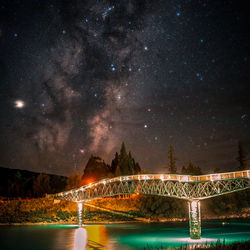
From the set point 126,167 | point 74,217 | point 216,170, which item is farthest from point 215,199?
point 74,217

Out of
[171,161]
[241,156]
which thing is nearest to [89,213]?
[171,161]

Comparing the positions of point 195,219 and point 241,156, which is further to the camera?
point 241,156

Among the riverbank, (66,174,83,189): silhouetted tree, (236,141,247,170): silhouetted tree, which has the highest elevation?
(236,141,247,170): silhouetted tree

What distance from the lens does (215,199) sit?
10506 centimetres

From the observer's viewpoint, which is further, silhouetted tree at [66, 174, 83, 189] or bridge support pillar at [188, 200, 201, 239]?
silhouetted tree at [66, 174, 83, 189]

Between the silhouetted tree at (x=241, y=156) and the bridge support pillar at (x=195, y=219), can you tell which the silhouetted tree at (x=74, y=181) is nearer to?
the silhouetted tree at (x=241, y=156)

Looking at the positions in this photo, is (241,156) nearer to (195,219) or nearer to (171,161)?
(171,161)

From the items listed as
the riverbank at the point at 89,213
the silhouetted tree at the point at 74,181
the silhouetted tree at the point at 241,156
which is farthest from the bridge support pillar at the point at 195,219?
the silhouetted tree at the point at 74,181

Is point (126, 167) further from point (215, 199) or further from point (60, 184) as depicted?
point (60, 184)

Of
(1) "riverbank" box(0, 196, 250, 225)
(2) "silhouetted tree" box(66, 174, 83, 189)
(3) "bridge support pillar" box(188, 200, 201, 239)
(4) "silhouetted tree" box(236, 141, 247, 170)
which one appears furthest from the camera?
(2) "silhouetted tree" box(66, 174, 83, 189)

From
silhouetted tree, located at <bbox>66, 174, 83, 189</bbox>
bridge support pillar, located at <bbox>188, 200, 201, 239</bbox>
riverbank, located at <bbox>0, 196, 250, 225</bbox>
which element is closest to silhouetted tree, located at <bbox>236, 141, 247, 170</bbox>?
riverbank, located at <bbox>0, 196, 250, 225</bbox>

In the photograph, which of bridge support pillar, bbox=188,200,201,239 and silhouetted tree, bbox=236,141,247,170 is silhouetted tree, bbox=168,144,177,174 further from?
bridge support pillar, bbox=188,200,201,239

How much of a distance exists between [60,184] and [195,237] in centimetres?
11615

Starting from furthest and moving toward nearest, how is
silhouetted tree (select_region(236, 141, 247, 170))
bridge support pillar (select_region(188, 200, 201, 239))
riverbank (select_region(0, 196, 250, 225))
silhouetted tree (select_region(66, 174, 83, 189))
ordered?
silhouetted tree (select_region(66, 174, 83, 189)) < silhouetted tree (select_region(236, 141, 247, 170)) < riverbank (select_region(0, 196, 250, 225)) < bridge support pillar (select_region(188, 200, 201, 239))
